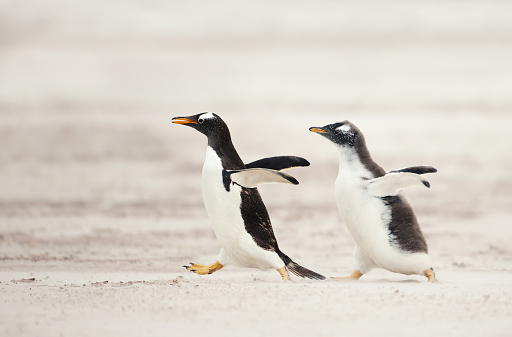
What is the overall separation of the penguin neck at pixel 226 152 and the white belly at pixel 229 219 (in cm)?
8

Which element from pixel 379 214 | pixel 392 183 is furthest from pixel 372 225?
pixel 392 183

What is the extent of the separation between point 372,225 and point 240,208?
47.5 inches

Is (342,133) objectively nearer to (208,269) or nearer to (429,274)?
(429,274)

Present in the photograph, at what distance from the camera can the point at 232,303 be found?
5730mm

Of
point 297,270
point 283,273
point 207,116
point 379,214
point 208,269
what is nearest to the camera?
point 379,214

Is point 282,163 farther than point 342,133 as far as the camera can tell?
No

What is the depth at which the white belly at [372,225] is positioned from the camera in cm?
693

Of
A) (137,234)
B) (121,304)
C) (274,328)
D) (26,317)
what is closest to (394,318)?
(274,328)

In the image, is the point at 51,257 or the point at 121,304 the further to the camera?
the point at 51,257

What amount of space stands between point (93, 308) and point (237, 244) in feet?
5.74

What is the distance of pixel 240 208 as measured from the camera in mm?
6973

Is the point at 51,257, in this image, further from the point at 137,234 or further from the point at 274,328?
the point at 274,328

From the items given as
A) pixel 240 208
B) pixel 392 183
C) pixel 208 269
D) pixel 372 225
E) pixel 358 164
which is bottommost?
pixel 208 269

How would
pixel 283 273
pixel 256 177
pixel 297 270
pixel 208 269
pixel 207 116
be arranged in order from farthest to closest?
1. pixel 208 269
2. pixel 207 116
3. pixel 297 270
4. pixel 283 273
5. pixel 256 177
